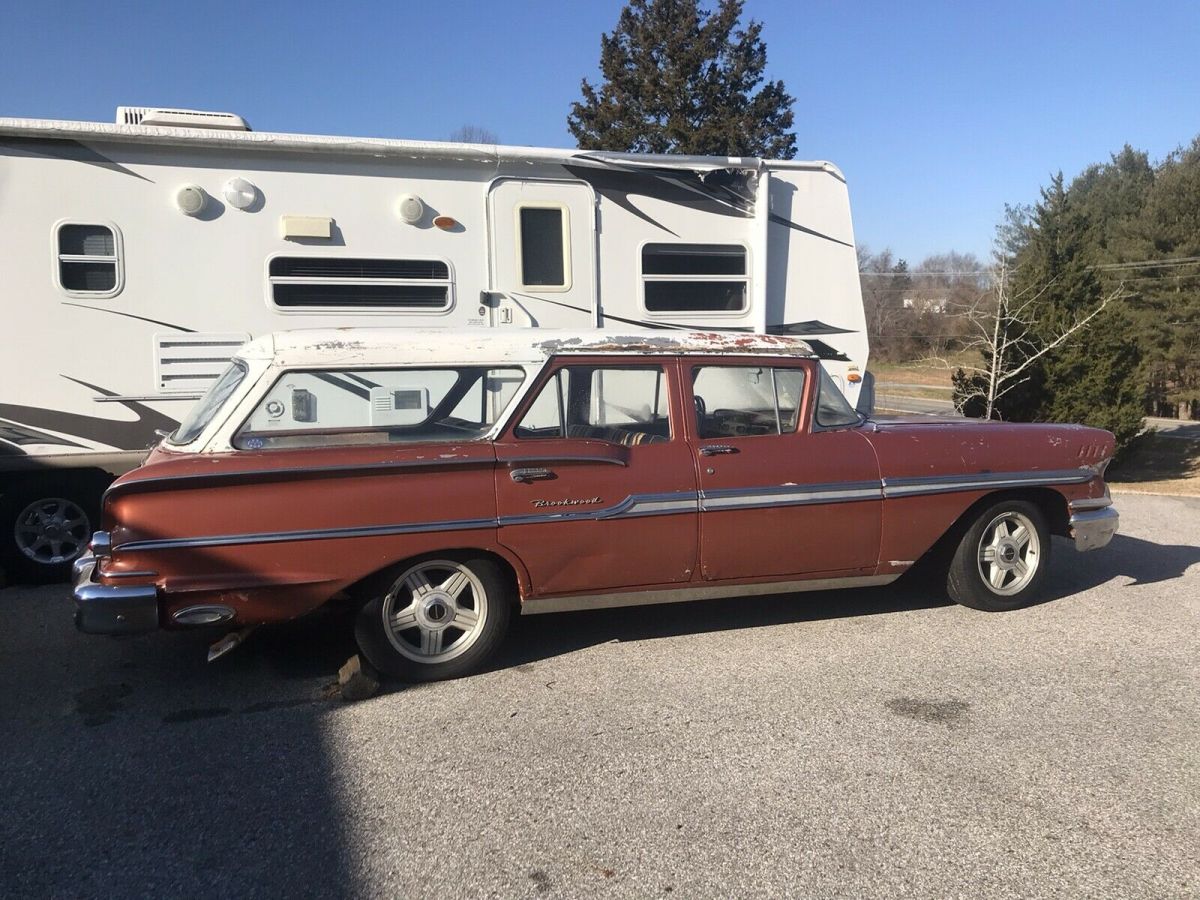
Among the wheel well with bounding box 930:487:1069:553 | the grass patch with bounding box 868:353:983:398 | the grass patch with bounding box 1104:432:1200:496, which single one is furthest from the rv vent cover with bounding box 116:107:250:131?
the grass patch with bounding box 868:353:983:398

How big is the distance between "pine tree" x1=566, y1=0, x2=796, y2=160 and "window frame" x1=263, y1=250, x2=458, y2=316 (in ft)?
60.3

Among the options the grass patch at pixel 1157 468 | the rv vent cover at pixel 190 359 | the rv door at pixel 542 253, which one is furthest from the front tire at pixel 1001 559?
the grass patch at pixel 1157 468

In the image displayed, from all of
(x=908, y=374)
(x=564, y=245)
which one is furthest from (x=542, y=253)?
(x=908, y=374)

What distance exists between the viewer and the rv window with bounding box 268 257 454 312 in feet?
21.2

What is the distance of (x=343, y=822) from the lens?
3146 mm

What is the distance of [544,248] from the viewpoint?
6.93 metres

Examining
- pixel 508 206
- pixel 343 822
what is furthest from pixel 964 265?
pixel 343 822

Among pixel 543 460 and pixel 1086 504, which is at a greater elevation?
pixel 543 460

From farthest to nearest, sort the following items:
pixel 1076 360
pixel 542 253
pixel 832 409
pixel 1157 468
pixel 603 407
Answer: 1. pixel 1157 468
2. pixel 1076 360
3. pixel 542 253
4. pixel 832 409
5. pixel 603 407

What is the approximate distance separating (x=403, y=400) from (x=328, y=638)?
59.3 inches

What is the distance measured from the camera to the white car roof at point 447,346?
4.35 metres

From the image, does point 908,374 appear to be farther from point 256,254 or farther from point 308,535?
point 308,535

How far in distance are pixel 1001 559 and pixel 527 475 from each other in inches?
112

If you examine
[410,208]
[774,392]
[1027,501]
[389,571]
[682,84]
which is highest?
A: [682,84]
